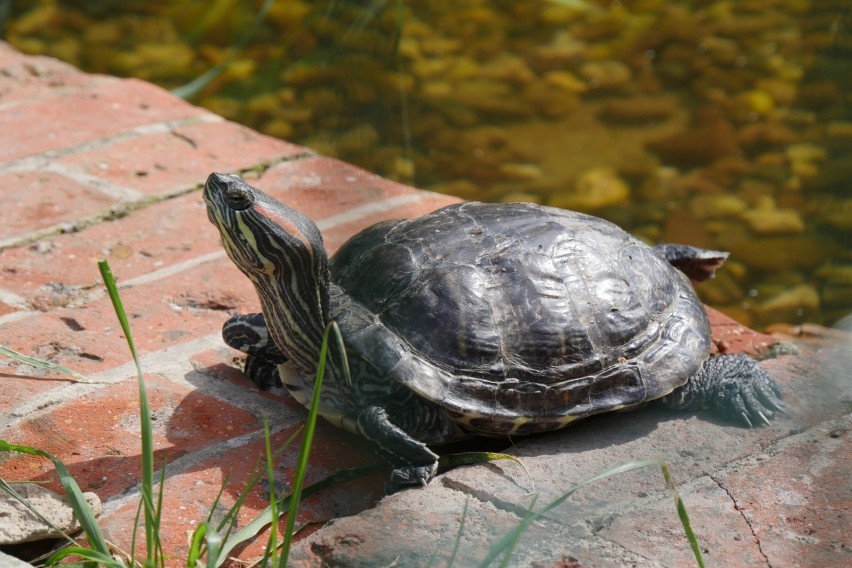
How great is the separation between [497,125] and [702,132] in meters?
0.88

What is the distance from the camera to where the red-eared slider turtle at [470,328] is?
191 cm

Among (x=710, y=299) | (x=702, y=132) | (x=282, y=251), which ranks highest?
(x=282, y=251)

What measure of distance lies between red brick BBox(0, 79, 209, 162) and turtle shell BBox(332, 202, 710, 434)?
3.83ft

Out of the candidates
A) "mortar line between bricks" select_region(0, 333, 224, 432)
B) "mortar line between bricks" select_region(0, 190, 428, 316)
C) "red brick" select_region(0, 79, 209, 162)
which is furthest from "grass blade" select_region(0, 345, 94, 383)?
"red brick" select_region(0, 79, 209, 162)

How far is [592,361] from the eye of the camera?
1.97 metres

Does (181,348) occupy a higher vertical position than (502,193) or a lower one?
higher

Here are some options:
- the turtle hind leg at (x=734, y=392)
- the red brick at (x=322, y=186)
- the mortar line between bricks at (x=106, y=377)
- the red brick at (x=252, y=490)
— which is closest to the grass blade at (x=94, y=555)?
the red brick at (x=252, y=490)

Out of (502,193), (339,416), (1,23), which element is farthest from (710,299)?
(1,23)

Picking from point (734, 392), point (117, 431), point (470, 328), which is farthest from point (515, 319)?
point (117, 431)

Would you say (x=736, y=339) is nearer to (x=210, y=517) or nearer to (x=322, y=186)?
(x=322, y=186)

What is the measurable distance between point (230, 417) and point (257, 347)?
0.18 meters

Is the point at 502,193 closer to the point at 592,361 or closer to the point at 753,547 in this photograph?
the point at 592,361

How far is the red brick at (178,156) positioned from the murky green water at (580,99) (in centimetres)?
34

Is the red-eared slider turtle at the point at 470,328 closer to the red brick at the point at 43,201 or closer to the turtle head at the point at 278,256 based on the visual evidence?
the turtle head at the point at 278,256
